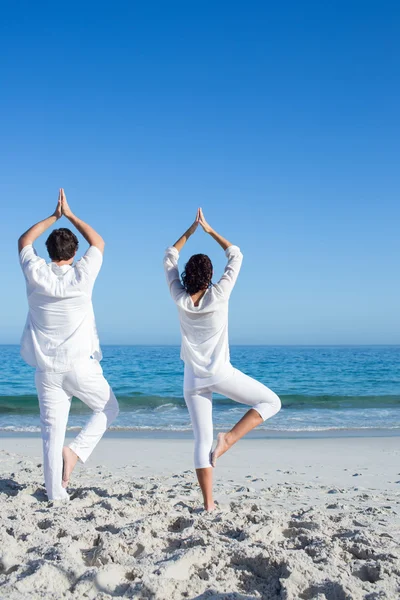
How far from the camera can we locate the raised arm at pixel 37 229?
438cm

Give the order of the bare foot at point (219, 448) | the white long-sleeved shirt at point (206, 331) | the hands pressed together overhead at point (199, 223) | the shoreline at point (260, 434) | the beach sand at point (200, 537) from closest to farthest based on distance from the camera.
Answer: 1. the beach sand at point (200, 537)
2. the white long-sleeved shirt at point (206, 331)
3. the bare foot at point (219, 448)
4. the hands pressed together overhead at point (199, 223)
5. the shoreline at point (260, 434)

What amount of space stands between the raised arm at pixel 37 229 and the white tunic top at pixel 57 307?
0.19 ft

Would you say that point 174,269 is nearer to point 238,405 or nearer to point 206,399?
point 206,399

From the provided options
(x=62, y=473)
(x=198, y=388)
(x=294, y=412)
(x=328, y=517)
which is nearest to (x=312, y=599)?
(x=328, y=517)

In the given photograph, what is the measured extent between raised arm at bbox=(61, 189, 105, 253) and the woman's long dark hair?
73 centimetres

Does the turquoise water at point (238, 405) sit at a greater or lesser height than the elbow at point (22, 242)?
lesser

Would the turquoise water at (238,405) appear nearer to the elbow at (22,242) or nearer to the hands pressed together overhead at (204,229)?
the hands pressed together overhead at (204,229)

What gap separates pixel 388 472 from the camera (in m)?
6.53

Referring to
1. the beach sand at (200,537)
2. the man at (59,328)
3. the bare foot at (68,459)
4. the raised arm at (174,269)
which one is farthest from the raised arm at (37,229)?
the beach sand at (200,537)

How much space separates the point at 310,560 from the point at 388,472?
374 cm

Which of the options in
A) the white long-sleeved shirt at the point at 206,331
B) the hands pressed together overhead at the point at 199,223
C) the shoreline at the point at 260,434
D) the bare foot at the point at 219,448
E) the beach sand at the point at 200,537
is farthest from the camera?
the shoreline at the point at 260,434

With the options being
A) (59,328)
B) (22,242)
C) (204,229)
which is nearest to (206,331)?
(204,229)

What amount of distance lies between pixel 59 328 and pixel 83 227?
2.65 ft

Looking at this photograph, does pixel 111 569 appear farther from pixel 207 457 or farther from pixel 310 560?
pixel 207 457
